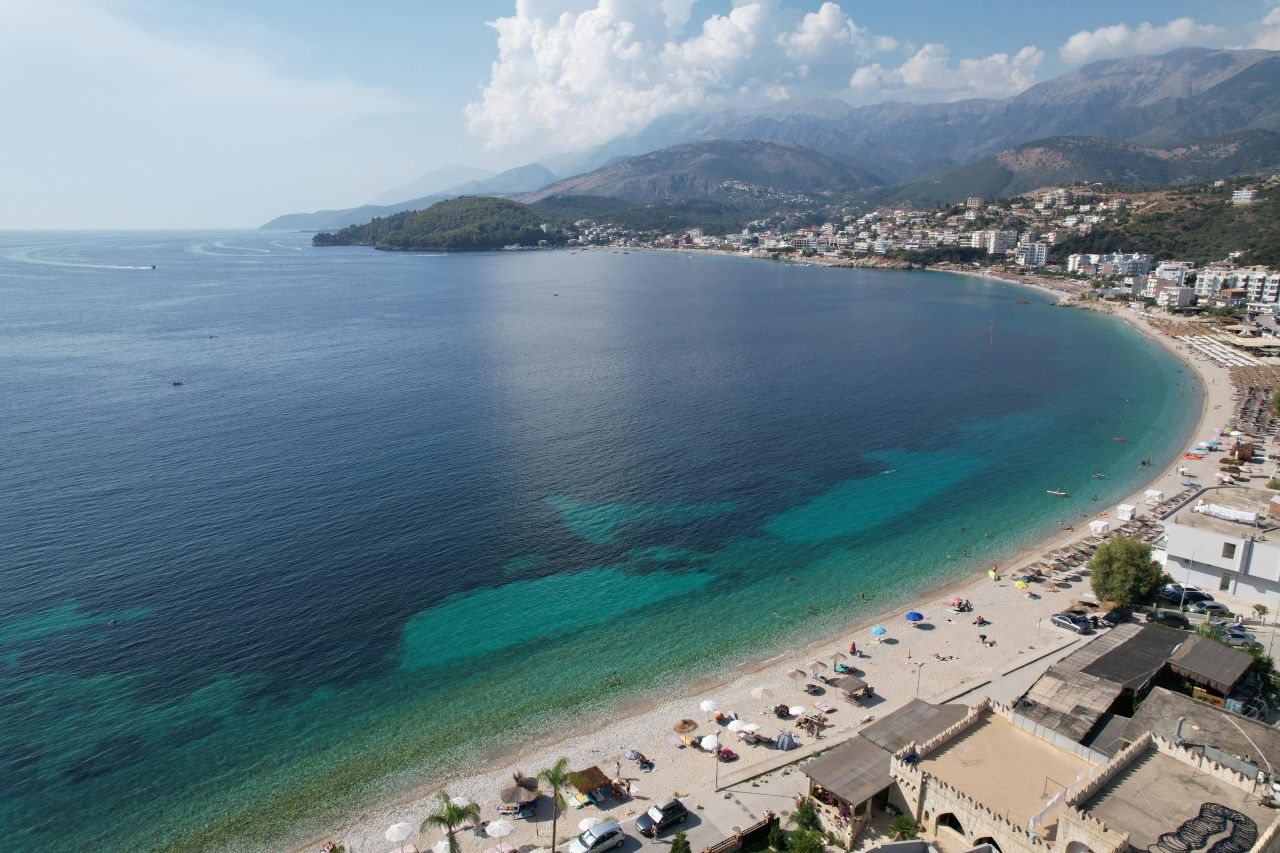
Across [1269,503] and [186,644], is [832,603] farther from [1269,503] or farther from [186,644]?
[186,644]

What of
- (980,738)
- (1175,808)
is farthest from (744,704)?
(1175,808)

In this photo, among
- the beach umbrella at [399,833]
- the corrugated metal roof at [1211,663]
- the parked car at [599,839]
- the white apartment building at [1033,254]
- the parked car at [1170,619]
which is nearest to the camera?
the parked car at [599,839]

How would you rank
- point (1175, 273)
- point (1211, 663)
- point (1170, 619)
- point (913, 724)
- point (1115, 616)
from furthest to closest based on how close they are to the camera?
point (1175, 273), point (1115, 616), point (1170, 619), point (1211, 663), point (913, 724)

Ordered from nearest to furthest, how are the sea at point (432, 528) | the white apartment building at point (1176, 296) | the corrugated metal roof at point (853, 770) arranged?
1. the corrugated metal roof at point (853, 770)
2. the sea at point (432, 528)
3. the white apartment building at point (1176, 296)

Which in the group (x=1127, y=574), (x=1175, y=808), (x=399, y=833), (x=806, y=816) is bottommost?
(x=399, y=833)

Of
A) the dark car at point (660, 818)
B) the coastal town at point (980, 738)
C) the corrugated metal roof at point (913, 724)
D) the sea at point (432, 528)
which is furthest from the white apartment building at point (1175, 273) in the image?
the dark car at point (660, 818)

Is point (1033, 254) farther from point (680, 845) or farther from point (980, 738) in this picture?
point (680, 845)

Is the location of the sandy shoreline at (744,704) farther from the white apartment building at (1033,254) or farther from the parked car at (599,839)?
the white apartment building at (1033,254)
